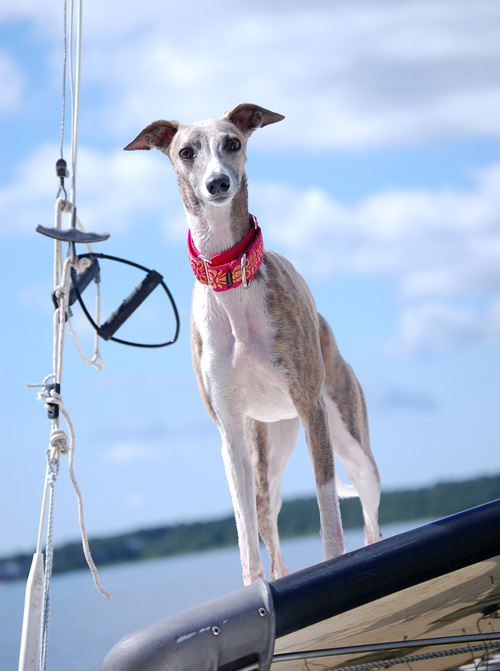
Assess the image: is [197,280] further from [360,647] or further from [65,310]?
[360,647]

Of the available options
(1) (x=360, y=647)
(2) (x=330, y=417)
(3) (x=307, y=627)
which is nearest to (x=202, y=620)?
(3) (x=307, y=627)

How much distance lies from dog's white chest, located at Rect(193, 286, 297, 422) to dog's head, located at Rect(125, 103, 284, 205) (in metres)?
0.47

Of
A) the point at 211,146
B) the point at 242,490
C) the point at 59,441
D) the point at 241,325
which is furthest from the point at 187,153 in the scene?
the point at 242,490

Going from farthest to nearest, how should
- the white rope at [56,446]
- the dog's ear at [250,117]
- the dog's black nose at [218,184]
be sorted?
the dog's ear at [250,117], the dog's black nose at [218,184], the white rope at [56,446]

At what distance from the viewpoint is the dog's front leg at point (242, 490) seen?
363 cm

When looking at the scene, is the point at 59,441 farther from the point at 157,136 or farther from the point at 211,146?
the point at 157,136

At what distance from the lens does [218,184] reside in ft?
10.8

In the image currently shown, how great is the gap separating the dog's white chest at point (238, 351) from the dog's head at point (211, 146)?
0.47m

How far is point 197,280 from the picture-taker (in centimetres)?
370

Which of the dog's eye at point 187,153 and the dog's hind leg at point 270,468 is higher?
the dog's eye at point 187,153

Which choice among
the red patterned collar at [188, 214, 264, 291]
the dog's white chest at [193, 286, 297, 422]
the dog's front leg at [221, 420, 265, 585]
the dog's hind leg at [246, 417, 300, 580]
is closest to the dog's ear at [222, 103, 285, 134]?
the red patterned collar at [188, 214, 264, 291]

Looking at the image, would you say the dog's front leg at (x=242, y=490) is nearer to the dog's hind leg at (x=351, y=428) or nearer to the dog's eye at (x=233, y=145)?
the dog's hind leg at (x=351, y=428)

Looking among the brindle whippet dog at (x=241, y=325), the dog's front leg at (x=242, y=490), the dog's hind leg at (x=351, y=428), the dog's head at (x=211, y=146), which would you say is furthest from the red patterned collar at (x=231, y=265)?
the dog's hind leg at (x=351, y=428)

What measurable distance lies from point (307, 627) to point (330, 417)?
1851mm
